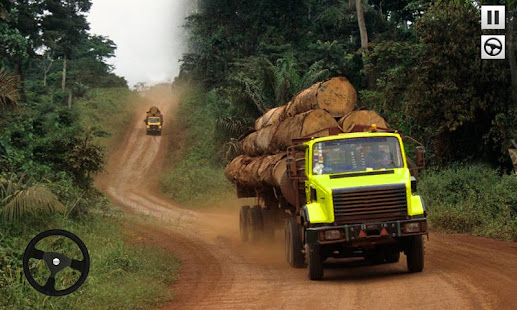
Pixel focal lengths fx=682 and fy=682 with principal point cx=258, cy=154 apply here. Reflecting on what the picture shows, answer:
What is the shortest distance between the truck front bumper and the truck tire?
192 centimetres

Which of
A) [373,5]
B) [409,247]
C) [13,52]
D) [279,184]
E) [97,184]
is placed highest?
[373,5]

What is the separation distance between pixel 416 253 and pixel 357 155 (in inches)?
85.2

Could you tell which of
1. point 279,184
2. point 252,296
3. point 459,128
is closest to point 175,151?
point 459,128

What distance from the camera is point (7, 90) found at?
15.1m

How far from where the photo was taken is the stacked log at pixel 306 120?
15.0 metres

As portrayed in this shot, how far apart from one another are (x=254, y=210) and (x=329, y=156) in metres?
7.38

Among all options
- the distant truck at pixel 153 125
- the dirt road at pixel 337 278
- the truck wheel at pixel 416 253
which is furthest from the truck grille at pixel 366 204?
the distant truck at pixel 153 125

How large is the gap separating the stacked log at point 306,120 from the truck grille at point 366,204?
2.42 m

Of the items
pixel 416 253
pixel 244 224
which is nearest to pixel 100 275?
pixel 416 253

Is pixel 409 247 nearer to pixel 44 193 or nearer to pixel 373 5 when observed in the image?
pixel 44 193

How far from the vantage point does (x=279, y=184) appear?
1535cm

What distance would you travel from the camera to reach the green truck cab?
12.4m

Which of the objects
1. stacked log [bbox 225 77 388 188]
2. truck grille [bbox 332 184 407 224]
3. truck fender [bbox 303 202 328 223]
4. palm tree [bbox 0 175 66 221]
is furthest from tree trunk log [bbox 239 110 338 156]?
palm tree [bbox 0 175 66 221]

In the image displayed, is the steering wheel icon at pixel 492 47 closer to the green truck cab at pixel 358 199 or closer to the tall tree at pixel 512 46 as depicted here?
the tall tree at pixel 512 46
